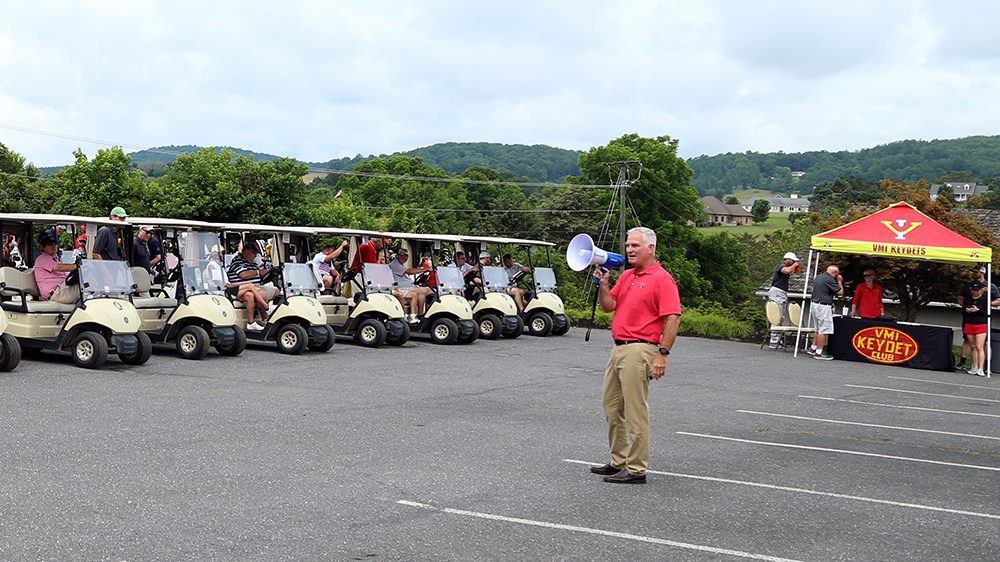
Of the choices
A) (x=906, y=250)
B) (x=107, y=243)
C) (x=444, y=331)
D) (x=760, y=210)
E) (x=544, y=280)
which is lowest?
(x=444, y=331)

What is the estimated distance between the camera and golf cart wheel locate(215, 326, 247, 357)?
13.9 m

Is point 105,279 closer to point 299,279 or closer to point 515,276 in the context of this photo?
point 299,279

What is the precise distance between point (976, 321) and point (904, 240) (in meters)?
1.90

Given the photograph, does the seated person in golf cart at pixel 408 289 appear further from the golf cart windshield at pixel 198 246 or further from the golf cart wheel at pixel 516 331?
the golf cart windshield at pixel 198 246

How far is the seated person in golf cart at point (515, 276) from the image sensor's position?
827 inches

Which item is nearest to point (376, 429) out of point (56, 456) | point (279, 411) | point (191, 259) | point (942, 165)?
point (279, 411)

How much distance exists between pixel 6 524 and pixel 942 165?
11051 cm

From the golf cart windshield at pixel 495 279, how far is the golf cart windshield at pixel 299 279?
463 centimetres

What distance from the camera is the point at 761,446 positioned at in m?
9.01

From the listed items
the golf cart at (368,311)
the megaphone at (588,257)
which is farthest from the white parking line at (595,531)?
the golf cart at (368,311)

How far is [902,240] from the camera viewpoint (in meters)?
19.1

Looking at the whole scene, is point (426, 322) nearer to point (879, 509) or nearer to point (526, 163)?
point (879, 509)

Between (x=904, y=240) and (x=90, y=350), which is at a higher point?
(x=904, y=240)

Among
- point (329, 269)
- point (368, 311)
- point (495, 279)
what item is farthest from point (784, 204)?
point (368, 311)
